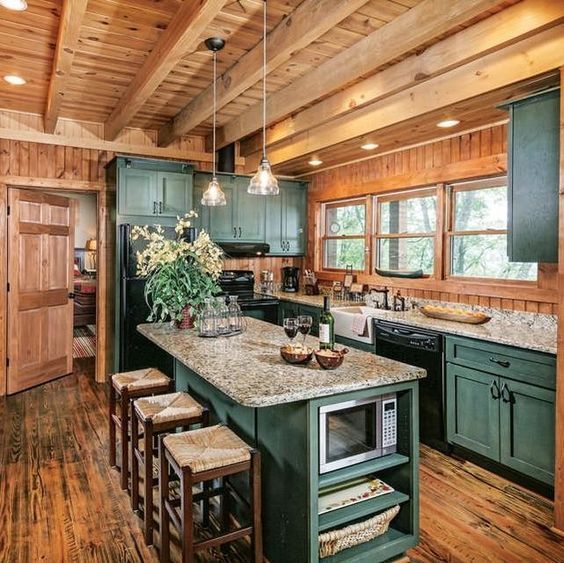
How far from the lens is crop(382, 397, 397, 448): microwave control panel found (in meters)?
2.09

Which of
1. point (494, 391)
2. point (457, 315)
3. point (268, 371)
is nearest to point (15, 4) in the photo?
point (268, 371)

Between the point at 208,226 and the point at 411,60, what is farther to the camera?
the point at 208,226

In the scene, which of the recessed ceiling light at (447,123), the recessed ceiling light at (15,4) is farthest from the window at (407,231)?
the recessed ceiling light at (15,4)

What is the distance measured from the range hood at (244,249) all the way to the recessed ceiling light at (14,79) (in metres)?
2.47

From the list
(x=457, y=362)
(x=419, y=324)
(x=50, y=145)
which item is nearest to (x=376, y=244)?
(x=419, y=324)

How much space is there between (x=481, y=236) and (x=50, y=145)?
4.35 metres

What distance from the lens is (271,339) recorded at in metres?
2.86

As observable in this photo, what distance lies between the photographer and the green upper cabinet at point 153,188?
4.65 m

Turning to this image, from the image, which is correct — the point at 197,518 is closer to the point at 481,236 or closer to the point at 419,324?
the point at 419,324

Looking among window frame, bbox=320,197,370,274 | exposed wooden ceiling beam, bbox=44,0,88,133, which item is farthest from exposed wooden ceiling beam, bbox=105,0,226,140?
window frame, bbox=320,197,370,274

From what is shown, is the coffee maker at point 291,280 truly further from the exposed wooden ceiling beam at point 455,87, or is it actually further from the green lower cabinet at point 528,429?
the green lower cabinet at point 528,429

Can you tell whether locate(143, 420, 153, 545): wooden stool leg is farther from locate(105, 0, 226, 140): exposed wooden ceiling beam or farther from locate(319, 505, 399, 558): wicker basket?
locate(105, 0, 226, 140): exposed wooden ceiling beam

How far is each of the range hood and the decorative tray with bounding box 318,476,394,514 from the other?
3.68m

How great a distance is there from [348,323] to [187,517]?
8.71 feet
